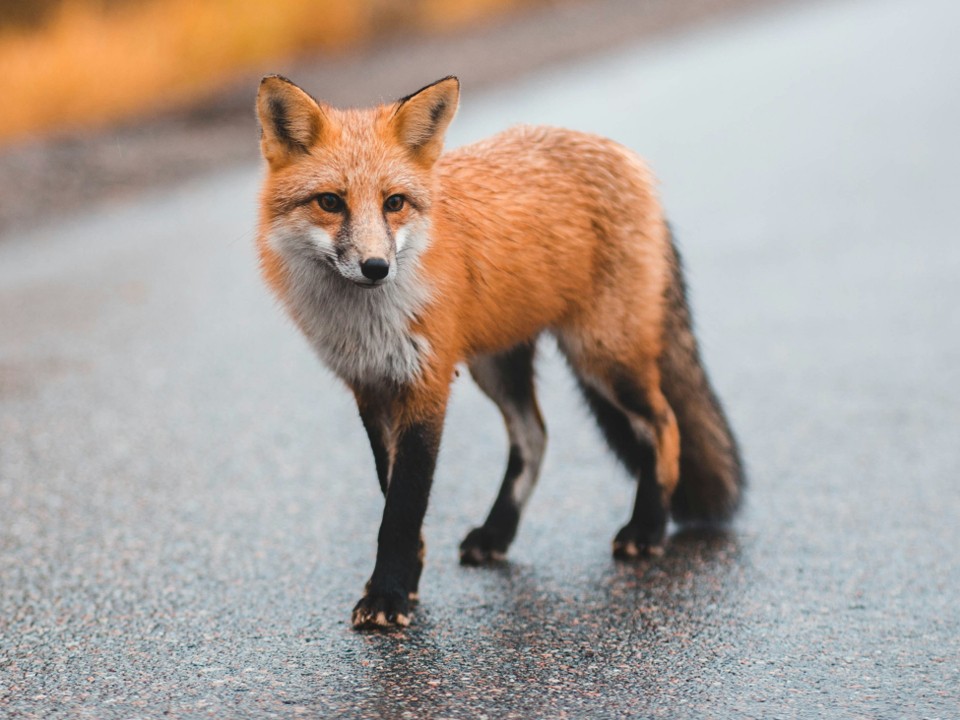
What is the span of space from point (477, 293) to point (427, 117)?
619 mm

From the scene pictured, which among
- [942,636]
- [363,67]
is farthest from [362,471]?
[363,67]

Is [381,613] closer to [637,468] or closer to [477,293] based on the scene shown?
[477,293]

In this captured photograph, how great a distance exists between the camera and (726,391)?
6.71m

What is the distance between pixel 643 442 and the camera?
15.9ft

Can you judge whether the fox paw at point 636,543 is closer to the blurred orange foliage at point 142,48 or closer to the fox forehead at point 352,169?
the fox forehead at point 352,169

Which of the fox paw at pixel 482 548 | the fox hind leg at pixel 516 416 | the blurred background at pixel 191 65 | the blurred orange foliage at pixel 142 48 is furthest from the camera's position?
the blurred orange foliage at pixel 142 48

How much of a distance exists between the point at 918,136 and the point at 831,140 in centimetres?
77

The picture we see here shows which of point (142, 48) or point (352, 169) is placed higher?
point (142, 48)

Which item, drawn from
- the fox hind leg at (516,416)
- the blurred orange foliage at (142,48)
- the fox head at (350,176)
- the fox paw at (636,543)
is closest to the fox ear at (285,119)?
the fox head at (350,176)

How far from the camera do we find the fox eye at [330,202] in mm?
3949

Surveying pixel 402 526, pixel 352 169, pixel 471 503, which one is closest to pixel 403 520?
pixel 402 526

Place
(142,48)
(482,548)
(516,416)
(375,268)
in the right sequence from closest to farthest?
(375,268), (482,548), (516,416), (142,48)

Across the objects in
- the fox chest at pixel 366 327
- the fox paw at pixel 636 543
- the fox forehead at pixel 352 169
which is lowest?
the fox paw at pixel 636 543

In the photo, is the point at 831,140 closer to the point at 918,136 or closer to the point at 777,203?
the point at 918,136
